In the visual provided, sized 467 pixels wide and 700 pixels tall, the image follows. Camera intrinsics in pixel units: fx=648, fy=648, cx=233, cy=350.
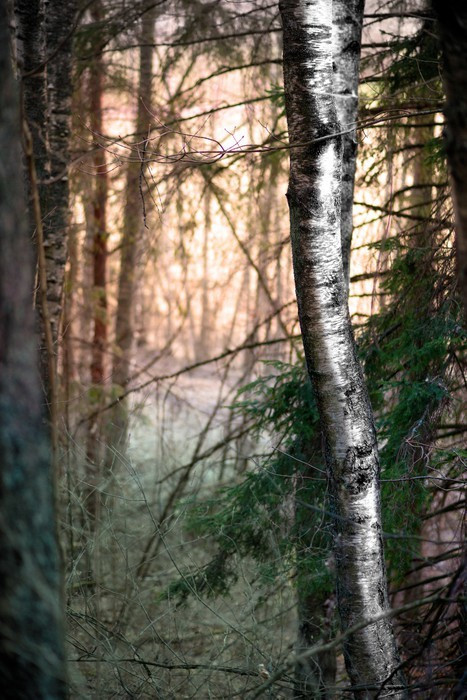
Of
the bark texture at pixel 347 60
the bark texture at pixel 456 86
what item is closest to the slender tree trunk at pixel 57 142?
the bark texture at pixel 347 60

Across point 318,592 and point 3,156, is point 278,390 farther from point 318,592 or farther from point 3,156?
point 3,156

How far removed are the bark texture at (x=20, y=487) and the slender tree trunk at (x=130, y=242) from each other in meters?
4.03

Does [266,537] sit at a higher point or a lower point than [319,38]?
lower

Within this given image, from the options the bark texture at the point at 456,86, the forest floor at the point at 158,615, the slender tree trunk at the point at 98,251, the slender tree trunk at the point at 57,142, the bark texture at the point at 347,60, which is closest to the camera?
the bark texture at the point at 456,86

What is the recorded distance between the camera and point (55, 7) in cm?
486

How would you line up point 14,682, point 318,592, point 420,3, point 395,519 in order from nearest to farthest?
point 14,682
point 395,519
point 318,592
point 420,3

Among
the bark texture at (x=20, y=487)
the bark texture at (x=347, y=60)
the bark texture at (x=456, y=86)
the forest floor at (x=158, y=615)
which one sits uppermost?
the bark texture at (x=347, y=60)

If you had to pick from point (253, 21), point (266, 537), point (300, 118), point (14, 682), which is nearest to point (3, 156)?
point (14, 682)

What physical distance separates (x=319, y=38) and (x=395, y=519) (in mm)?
2631

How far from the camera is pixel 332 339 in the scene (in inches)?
117

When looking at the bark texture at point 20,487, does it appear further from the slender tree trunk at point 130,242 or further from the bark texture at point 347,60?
the slender tree trunk at point 130,242

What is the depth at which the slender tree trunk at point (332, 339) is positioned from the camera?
287cm

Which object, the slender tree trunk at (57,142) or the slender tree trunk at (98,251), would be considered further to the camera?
the slender tree trunk at (98,251)

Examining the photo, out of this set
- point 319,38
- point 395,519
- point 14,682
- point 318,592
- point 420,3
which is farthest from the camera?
point 420,3
